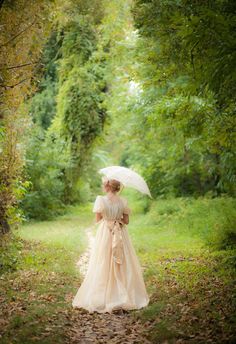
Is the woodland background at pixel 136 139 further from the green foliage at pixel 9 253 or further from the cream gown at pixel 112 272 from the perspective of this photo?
the cream gown at pixel 112 272

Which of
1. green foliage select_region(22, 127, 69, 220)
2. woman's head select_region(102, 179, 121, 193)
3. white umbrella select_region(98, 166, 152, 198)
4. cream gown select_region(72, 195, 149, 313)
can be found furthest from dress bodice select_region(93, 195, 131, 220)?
green foliage select_region(22, 127, 69, 220)

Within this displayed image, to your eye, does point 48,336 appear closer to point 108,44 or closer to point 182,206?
point 182,206

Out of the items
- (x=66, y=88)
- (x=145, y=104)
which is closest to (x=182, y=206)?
(x=145, y=104)

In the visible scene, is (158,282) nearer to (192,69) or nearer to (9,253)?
(9,253)

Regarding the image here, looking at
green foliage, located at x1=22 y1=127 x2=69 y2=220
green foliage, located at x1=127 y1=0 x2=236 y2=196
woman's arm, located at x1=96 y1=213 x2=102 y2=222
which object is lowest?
green foliage, located at x1=22 y1=127 x2=69 y2=220

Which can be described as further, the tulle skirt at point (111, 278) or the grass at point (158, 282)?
the tulle skirt at point (111, 278)

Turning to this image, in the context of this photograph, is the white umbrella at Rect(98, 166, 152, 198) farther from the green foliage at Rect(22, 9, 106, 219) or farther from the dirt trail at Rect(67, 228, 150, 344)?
the green foliage at Rect(22, 9, 106, 219)

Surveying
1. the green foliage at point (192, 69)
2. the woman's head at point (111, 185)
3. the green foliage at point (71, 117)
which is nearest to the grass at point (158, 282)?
the woman's head at point (111, 185)

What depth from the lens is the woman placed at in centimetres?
811

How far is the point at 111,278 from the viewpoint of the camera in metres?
8.25

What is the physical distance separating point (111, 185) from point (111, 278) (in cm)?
165

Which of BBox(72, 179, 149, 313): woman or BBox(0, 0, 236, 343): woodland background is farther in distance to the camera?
BBox(72, 179, 149, 313): woman

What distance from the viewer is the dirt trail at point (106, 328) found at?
6.65m

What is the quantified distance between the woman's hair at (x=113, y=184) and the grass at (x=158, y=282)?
6.97 ft
